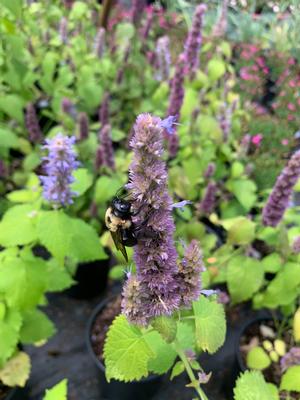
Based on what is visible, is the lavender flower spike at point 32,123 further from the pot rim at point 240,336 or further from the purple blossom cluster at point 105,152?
the pot rim at point 240,336

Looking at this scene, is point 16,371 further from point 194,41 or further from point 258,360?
point 194,41

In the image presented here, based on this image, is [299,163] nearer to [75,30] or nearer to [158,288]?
[158,288]

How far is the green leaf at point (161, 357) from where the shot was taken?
0.97m

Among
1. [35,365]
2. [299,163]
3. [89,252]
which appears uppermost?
[299,163]

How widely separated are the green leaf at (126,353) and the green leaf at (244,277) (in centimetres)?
77

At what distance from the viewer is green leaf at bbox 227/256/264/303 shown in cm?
150

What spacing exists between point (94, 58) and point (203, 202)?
4.21 ft

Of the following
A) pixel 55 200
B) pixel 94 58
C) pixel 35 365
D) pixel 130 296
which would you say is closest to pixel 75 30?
pixel 94 58

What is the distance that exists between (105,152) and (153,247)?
1087 millimetres

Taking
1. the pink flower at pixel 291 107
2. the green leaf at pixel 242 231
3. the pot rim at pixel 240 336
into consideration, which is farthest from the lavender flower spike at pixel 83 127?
the pink flower at pixel 291 107

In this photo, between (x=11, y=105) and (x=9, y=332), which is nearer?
(x=9, y=332)

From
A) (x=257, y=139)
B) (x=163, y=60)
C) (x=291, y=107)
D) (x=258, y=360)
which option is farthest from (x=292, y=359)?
(x=291, y=107)

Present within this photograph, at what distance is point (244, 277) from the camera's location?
150 cm

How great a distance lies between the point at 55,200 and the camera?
1261 mm
